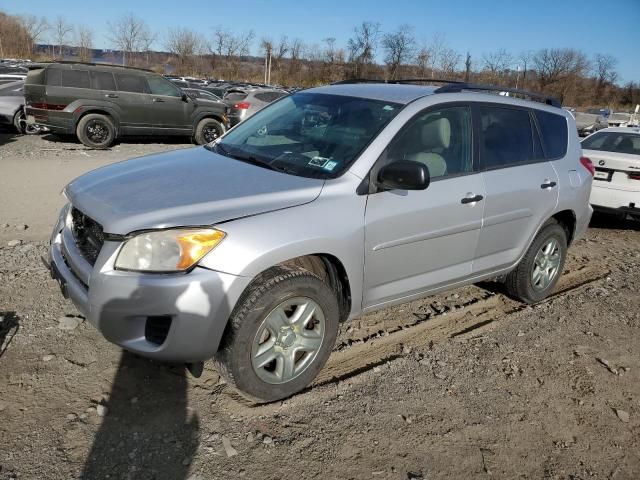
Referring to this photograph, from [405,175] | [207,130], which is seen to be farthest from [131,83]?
[405,175]

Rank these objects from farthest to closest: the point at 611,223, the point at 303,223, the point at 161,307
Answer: the point at 611,223, the point at 303,223, the point at 161,307

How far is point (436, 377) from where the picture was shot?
3484 millimetres

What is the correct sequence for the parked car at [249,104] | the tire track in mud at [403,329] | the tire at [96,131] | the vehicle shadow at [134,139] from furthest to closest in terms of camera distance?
the parked car at [249,104] < the vehicle shadow at [134,139] < the tire at [96,131] < the tire track in mud at [403,329]

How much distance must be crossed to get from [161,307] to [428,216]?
5.83 feet

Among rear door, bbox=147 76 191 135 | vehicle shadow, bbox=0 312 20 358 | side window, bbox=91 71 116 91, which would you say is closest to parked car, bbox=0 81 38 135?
side window, bbox=91 71 116 91

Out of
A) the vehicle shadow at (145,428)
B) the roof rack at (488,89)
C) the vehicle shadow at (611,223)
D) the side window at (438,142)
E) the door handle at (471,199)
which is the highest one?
the roof rack at (488,89)

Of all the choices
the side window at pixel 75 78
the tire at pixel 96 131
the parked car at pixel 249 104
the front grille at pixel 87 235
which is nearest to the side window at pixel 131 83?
the side window at pixel 75 78

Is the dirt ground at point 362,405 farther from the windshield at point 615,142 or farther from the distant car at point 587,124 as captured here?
the distant car at point 587,124

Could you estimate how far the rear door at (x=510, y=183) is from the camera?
3914mm

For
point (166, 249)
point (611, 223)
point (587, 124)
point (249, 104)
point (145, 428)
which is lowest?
point (145, 428)

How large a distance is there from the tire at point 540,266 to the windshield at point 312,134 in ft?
6.31

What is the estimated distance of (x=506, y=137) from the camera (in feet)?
13.5

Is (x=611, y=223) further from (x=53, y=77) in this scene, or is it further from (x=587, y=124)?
(x=587, y=124)

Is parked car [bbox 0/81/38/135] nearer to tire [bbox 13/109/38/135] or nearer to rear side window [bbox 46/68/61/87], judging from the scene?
tire [bbox 13/109/38/135]
